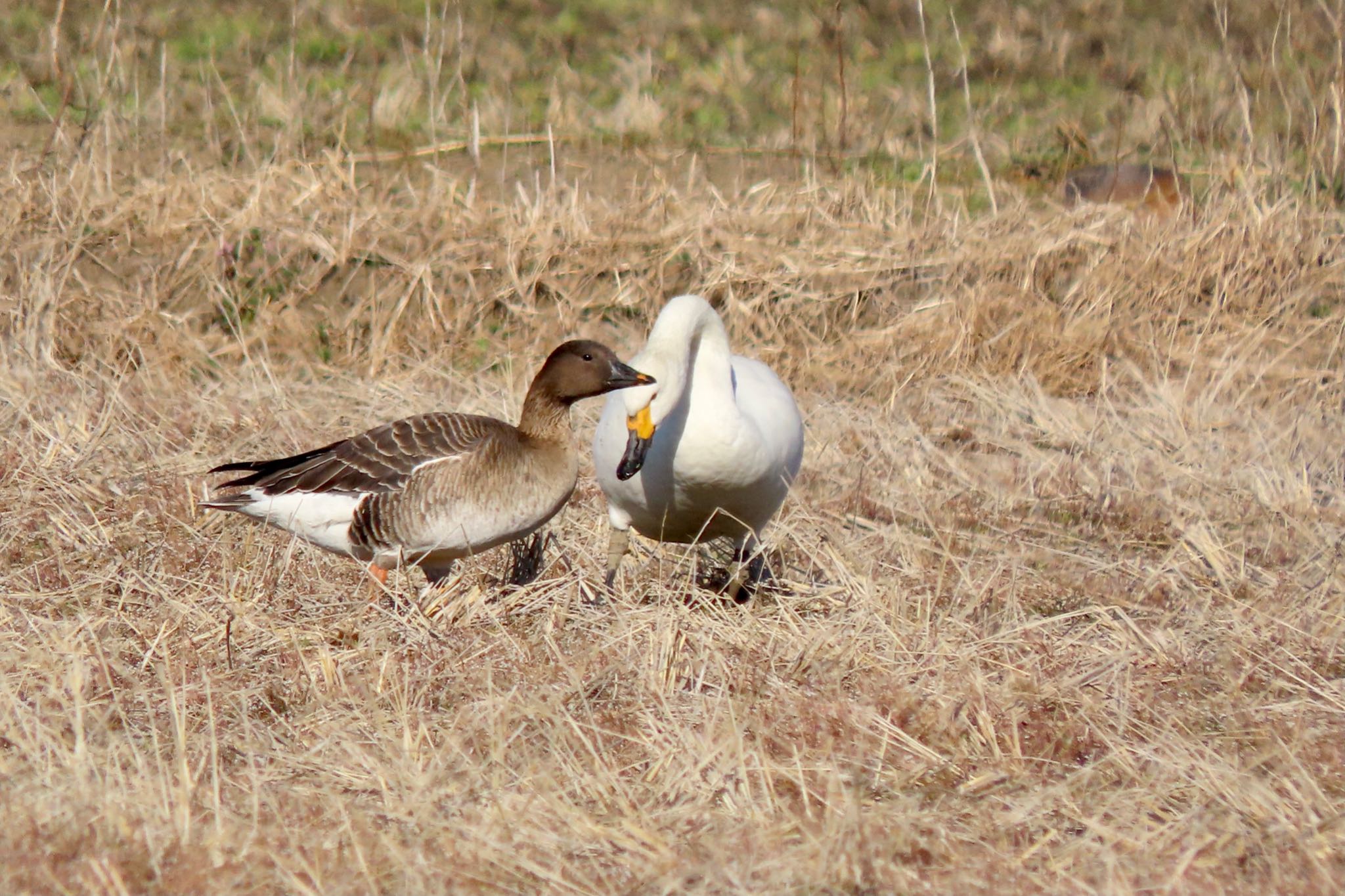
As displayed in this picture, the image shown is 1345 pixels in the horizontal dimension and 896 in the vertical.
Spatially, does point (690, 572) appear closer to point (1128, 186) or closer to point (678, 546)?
point (678, 546)

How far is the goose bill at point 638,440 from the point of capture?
4.61 m

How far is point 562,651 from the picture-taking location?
4355mm

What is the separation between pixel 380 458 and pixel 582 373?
0.73 meters

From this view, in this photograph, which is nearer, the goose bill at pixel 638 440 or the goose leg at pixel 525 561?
the goose bill at pixel 638 440

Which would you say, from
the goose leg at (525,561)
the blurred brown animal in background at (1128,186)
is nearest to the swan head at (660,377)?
the goose leg at (525,561)

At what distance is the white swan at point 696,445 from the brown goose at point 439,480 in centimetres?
15

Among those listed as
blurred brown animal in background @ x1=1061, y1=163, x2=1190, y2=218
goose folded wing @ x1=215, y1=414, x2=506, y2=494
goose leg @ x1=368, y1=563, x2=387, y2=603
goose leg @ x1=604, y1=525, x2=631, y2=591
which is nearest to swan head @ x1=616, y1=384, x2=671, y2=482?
goose folded wing @ x1=215, y1=414, x2=506, y2=494

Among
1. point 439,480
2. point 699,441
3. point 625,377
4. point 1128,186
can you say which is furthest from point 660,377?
point 1128,186

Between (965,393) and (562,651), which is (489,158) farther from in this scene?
(562,651)

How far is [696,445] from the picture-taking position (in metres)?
4.81

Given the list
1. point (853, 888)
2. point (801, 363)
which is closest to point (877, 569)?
point (853, 888)

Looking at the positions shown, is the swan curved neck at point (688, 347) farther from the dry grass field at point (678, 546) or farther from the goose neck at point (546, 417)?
the dry grass field at point (678, 546)

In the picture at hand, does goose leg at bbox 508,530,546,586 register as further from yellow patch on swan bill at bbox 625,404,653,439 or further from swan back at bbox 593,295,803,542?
yellow patch on swan bill at bbox 625,404,653,439

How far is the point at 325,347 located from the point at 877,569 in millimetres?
4048
